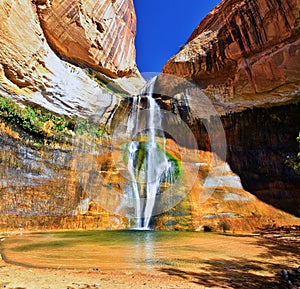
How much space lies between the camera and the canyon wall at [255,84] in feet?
47.9

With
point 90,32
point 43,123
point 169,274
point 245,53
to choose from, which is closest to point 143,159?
point 43,123

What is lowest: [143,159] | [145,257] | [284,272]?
[284,272]

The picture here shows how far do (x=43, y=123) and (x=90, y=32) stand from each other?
945 cm

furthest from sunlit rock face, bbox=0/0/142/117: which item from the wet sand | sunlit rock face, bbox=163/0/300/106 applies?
the wet sand

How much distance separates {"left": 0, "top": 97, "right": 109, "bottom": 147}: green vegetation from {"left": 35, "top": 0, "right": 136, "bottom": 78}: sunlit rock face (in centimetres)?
587

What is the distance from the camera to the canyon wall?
14586mm

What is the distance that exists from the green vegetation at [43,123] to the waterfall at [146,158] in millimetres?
2647

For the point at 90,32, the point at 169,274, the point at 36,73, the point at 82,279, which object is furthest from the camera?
the point at 90,32

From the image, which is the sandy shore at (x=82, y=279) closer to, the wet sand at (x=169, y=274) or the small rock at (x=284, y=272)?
the wet sand at (x=169, y=274)

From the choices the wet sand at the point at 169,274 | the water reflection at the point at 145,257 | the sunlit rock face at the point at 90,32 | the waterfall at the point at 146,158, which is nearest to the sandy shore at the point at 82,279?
the wet sand at the point at 169,274

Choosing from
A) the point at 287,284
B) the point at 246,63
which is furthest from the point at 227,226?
the point at 246,63

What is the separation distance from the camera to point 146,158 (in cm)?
1684

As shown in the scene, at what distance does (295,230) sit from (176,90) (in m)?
11.7

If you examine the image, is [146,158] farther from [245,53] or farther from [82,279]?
[82,279]
